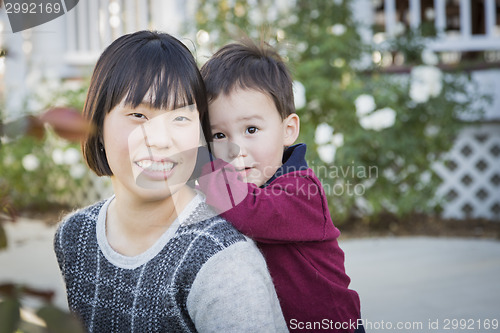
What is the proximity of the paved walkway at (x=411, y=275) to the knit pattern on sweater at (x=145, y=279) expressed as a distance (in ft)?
3.82

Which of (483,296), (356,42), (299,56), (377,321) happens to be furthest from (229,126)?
(356,42)

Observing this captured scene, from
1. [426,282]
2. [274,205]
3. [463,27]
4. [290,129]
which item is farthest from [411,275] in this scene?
[463,27]

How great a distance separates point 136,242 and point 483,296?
266cm

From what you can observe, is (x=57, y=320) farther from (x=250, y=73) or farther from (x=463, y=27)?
(x=463, y=27)

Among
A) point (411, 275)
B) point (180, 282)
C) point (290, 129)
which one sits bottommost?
point (411, 275)

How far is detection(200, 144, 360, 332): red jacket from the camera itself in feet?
4.98

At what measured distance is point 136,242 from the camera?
1.38 meters

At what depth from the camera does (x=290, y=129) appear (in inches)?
77.4

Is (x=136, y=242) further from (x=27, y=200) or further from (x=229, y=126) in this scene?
(x=27, y=200)

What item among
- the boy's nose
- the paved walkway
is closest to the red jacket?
the boy's nose

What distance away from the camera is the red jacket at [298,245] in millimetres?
1517

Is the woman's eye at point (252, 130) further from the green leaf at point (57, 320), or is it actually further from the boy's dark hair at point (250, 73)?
the green leaf at point (57, 320)

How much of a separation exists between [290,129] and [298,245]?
19.6 inches

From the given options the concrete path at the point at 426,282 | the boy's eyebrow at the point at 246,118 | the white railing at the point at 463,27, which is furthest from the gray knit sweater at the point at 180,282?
the white railing at the point at 463,27
